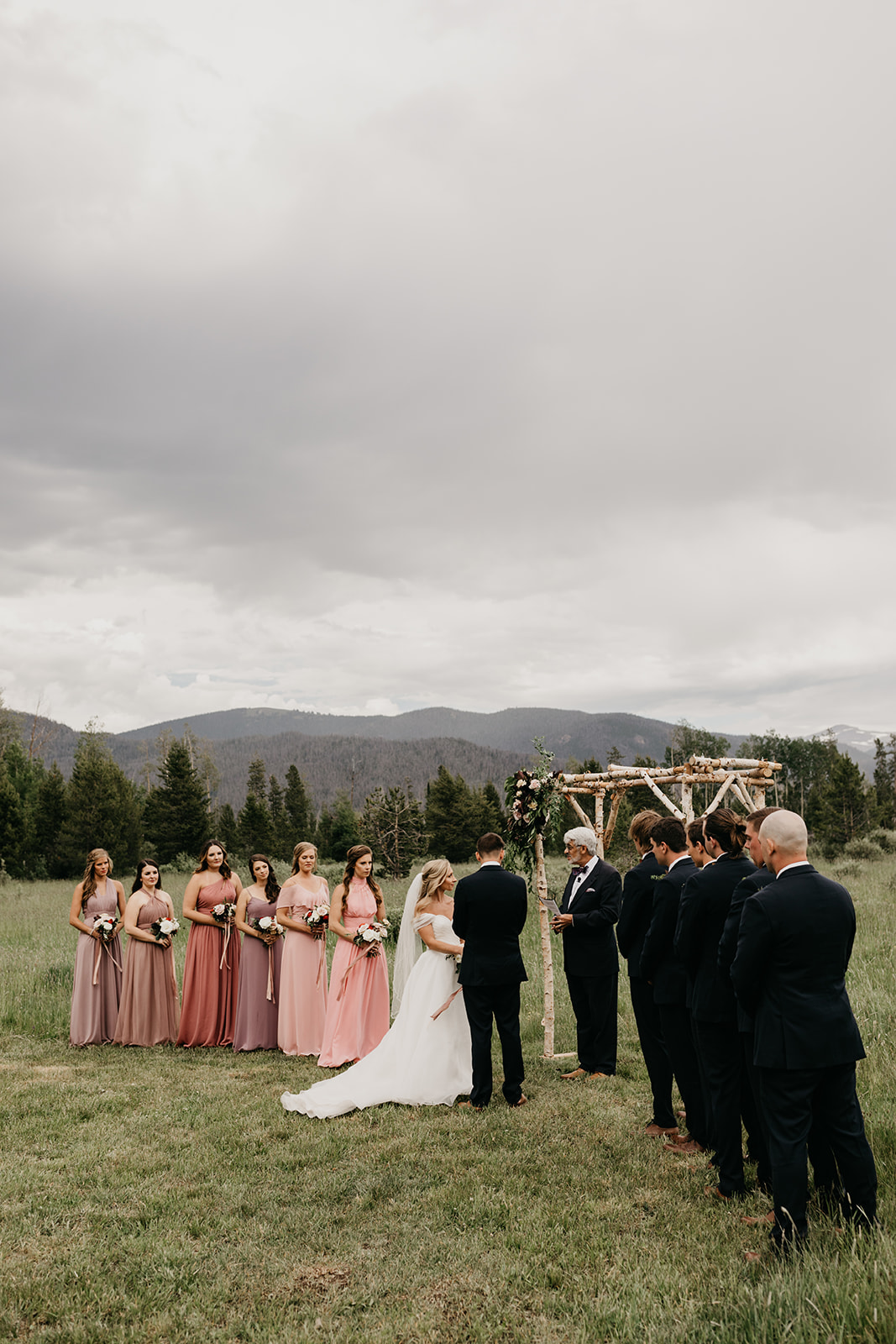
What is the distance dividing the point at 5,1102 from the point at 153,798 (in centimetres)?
4409

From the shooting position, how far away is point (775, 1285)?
3.70 meters

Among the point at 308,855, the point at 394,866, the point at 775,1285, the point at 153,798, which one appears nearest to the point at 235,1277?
the point at 775,1285

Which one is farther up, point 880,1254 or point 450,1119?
point 880,1254

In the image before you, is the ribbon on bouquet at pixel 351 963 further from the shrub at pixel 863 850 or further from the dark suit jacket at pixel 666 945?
the shrub at pixel 863 850

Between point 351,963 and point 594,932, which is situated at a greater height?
point 594,932

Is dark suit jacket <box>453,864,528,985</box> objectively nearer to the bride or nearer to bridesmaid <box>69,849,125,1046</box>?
the bride

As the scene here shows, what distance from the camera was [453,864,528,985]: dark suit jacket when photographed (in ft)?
24.2

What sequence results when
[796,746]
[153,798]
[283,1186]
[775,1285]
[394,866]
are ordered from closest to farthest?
[775,1285] < [283,1186] < [394,866] < [153,798] < [796,746]

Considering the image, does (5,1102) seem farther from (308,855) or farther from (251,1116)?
(308,855)

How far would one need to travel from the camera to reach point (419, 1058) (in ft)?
25.4

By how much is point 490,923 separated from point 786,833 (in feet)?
12.0

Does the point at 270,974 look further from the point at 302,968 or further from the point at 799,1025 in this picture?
the point at 799,1025

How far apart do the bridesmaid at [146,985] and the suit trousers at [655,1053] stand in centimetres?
616

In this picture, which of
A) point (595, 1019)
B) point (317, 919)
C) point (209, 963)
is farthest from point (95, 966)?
point (595, 1019)
